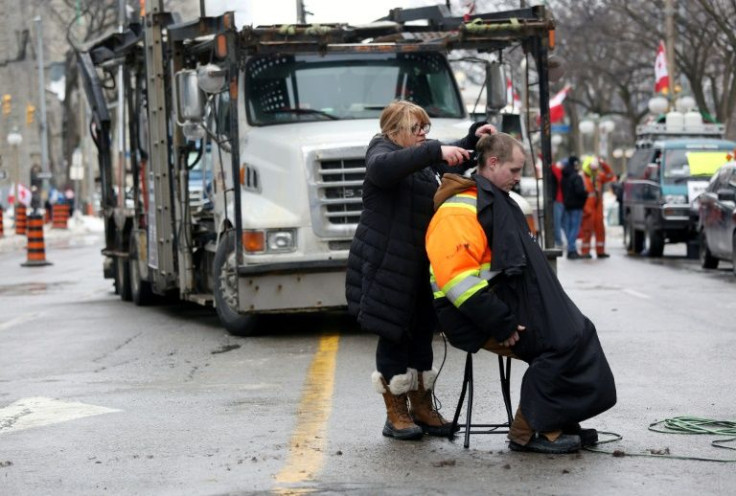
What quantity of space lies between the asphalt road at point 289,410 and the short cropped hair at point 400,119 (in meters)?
1.54

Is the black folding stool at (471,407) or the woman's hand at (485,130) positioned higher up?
the woman's hand at (485,130)

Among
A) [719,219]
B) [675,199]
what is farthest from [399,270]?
[675,199]

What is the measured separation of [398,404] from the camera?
8047 millimetres

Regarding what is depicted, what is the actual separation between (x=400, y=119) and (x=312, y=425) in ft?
5.79

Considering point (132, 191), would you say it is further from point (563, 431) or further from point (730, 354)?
point (563, 431)

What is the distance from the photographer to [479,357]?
12195 millimetres

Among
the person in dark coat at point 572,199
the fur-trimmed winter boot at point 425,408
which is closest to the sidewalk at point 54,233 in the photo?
the person in dark coat at point 572,199

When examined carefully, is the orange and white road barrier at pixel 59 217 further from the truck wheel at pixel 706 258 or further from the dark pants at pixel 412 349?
the dark pants at pixel 412 349

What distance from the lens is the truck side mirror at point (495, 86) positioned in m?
14.7

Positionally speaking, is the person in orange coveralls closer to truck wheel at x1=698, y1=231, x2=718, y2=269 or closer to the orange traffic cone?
truck wheel at x1=698, y1=231, x2=718, y2=269

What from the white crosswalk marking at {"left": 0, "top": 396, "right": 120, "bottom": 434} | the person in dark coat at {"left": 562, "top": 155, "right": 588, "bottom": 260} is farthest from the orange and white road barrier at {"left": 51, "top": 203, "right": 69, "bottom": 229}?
the white crosswalk marking at {"left": 0, "top": 396, "right": 120, "bottom": 434}

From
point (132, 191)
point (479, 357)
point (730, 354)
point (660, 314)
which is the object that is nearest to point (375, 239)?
point (479, 357)

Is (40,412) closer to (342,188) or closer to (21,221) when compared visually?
(342,188)

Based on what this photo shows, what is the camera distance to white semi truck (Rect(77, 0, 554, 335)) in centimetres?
1378
